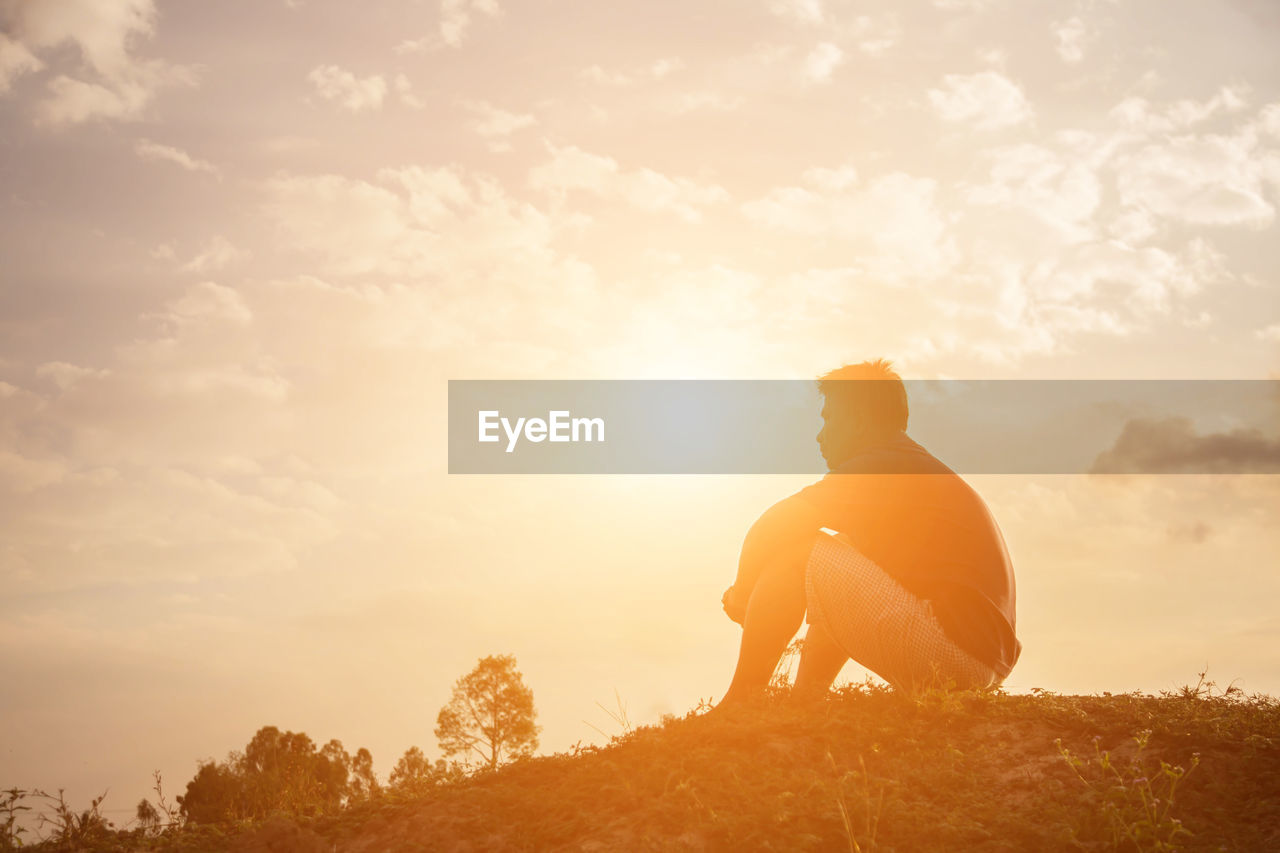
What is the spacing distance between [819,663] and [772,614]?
1.06 m

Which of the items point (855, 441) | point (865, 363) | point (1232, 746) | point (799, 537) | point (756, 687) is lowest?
point (1232, 746)

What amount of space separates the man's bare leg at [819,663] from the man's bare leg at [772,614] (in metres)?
0.62

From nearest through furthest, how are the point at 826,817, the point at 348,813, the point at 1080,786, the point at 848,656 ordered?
the point at 826,817 < the point at 1080,786 < the point at 348,813 < the point at 848,656

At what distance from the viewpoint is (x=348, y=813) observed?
19.4 feet

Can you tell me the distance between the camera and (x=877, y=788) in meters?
5.41

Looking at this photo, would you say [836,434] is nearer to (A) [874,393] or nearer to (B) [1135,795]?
(A) [874,393]

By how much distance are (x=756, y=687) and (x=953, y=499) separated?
1.88 metres

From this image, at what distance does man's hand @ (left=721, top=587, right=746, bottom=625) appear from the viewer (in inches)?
264

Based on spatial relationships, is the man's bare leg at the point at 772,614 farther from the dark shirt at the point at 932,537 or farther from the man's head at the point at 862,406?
the man's head at the point at 862,406

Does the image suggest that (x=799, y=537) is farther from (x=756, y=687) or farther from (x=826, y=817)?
(x=826, y=817)

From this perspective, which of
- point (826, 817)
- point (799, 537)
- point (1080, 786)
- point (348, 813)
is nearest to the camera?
point (826, 817)

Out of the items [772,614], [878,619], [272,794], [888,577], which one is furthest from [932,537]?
[272,794]

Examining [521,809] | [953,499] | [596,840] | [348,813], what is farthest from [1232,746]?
[348,813]

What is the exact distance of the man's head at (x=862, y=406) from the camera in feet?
22.5
